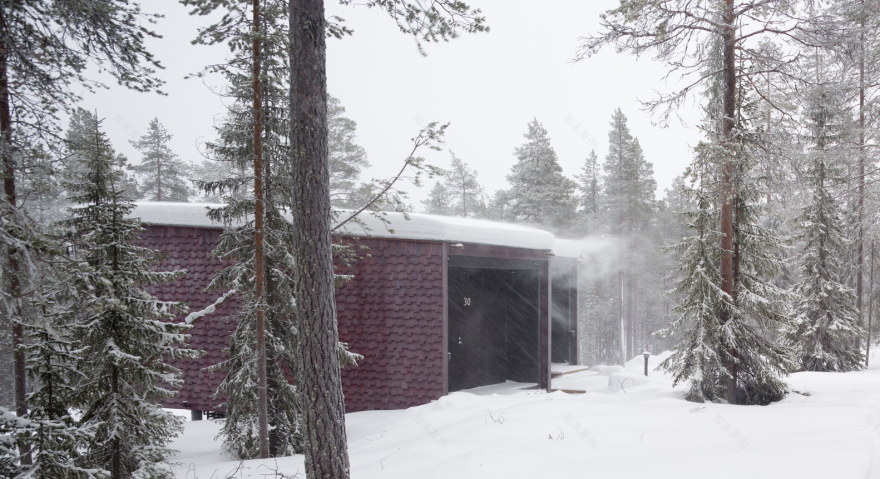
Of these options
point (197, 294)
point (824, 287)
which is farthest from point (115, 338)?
point (824, 287)

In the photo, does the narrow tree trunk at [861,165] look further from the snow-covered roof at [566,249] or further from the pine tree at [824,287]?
the snow-covered roof at [566,249]

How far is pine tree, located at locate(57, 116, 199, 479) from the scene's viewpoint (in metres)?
5.17

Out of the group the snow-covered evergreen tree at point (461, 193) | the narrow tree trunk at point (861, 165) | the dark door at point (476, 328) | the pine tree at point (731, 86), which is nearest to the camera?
the pine tree at point (731, 86)

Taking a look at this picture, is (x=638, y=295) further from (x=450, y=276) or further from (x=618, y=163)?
(x=450, y=276)

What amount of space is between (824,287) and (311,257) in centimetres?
1596

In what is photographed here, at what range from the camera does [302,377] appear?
4316mm

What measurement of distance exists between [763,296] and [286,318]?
25.2 ft

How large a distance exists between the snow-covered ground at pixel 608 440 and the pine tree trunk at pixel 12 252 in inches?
71.0

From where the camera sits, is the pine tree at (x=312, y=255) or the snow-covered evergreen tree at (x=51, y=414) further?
the pine tree at (x=312, y=255)

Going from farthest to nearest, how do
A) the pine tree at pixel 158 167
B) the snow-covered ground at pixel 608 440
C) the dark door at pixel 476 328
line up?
1. the pine tree at pixel 158 167
2. the dark door at pixel 476 328
3. the snow-covered ground at pixel 608 440

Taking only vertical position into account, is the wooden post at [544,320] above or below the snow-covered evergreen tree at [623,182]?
below

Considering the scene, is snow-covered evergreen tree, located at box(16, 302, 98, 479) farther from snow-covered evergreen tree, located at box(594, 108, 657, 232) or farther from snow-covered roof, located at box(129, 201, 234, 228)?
snow-covered evergreen tree, located at box(594, 108, 657, 232)

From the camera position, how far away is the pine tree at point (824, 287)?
14508 mm

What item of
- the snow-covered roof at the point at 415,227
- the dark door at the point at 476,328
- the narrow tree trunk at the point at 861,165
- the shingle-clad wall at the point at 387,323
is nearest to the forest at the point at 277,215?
the narrow tree trunk at the point at 861,165
